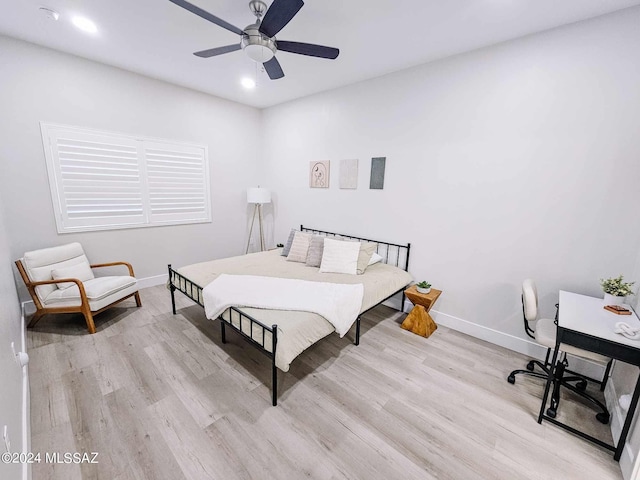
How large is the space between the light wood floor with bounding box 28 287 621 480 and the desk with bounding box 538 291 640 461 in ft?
0.54

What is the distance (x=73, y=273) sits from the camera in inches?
118

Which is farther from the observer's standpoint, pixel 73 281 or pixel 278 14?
pixel 73 281

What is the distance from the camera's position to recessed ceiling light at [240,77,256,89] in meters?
3.50

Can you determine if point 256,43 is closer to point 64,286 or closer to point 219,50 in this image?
point 219,50

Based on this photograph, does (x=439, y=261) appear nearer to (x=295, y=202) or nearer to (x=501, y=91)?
(x=501, y=91)

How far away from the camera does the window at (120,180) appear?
3127 mm

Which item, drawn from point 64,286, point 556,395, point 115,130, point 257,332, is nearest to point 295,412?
point 257,332

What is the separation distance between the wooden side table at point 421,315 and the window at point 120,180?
3602 millimetres

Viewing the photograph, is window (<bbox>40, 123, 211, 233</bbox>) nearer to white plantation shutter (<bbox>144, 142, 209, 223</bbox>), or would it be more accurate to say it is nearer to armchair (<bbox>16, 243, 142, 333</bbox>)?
white plantation shutter (<bbox>144, 142, 209, 223</bbox>)

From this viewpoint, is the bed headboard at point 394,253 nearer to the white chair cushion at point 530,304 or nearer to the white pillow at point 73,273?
the white chair cushion at point 530,304

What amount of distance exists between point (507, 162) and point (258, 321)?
108 inches

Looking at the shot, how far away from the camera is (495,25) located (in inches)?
87.2

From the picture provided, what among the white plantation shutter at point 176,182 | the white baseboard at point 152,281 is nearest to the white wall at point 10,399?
the white baseboard at point 152,281

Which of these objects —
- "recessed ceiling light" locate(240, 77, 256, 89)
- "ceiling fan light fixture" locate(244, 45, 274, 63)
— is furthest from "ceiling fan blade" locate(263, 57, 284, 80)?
"recessed ceiling light" locate(240, 77, 256, 89)
